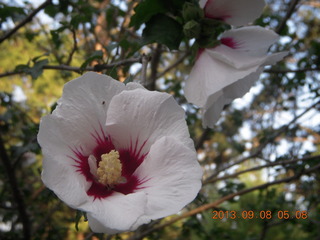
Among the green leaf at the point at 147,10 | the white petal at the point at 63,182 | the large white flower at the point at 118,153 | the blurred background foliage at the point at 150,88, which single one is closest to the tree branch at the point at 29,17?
the blurred background foliage at the point at 150,88

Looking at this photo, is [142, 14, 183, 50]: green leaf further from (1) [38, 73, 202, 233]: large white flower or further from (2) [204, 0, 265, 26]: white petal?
(1) [38, 73, 202, 233]: large white flower

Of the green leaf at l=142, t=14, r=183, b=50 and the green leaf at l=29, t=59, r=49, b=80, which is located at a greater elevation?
the green leaf at l=142, t=14, r=183, b=50

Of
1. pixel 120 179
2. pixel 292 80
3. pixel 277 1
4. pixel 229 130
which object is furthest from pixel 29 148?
pixel 229 130

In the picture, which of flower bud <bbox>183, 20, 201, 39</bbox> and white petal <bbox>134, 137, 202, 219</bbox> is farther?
flower bud <bbox>183, 20, 201, 39</bbox>

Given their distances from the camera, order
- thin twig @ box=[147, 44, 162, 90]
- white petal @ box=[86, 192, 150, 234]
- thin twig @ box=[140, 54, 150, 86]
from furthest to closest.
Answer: thin twig @ box=[147, 44, 162, 90], thin twig @ box=[140, 54, 150, 86], white petal @ box=[86, 192, 150, 234]

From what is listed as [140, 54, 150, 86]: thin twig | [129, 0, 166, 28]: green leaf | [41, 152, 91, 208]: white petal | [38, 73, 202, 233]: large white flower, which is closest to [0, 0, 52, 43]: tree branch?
[129, 0, 166, 28]: green leaf

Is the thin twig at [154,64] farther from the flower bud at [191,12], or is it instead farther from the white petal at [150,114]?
the white petal at [150,114]
